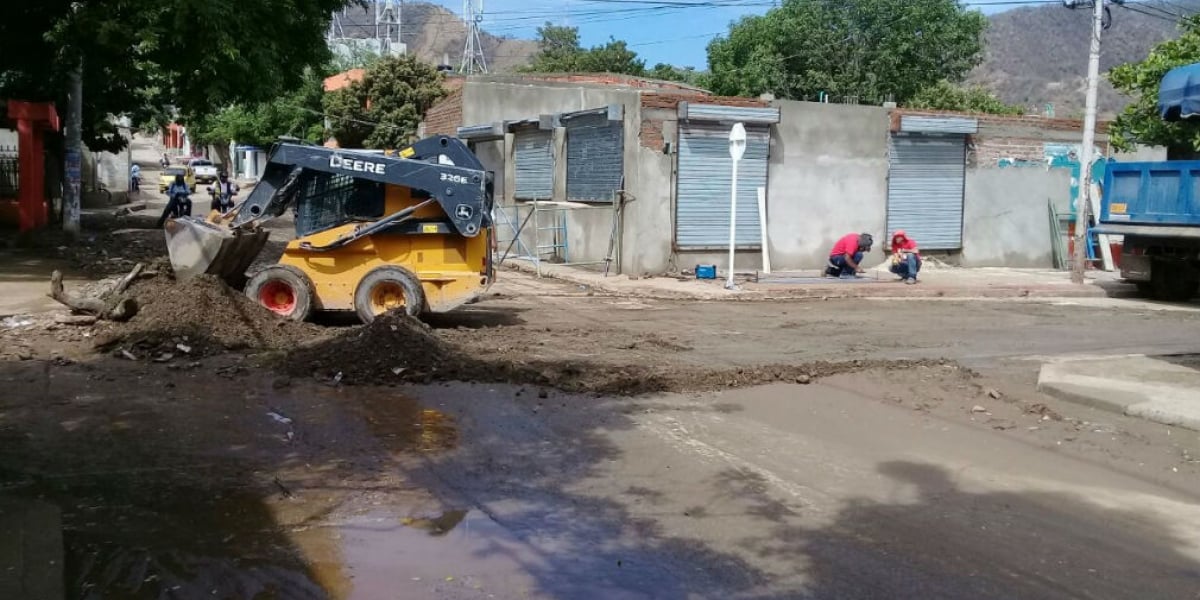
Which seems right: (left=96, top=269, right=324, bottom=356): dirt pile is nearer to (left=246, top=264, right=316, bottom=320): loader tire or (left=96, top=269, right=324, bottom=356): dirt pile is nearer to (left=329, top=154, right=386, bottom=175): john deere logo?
(left=246, top=264, right=316, bottom=320): loader tire

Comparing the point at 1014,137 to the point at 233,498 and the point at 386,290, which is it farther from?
the point at 233,498

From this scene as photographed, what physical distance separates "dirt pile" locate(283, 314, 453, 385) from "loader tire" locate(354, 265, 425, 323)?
183 centimetres

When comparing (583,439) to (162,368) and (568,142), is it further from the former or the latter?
(568,142)

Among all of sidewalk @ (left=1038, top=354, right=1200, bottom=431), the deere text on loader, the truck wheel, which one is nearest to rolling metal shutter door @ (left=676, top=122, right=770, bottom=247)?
the truck wheel

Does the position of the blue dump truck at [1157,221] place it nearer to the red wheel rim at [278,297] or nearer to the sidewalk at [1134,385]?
the sidewalk at [1134,385]

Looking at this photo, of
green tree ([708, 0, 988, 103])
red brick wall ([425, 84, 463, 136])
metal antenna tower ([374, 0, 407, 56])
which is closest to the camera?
red brick wall ([425, 84, 463, 136])

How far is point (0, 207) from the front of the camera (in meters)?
22.2

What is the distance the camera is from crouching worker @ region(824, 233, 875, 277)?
64.9ft

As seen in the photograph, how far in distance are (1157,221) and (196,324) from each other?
15.5 meters

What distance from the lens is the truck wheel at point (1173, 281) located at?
1812 cm

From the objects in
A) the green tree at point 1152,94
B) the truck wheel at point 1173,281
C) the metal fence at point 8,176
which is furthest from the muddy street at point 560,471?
the metal fence at point 8,176

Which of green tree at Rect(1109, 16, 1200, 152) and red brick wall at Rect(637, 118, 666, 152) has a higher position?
green tree at Rect(1109, 16, 1200, 152)

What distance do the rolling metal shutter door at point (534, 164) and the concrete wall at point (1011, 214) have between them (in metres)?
9.71

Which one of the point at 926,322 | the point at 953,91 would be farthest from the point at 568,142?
the point at 953,91
